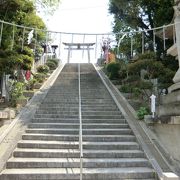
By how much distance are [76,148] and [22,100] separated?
167 inches

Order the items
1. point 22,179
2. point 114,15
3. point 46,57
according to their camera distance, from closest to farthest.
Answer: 1. point 22,179
2. point 114,15
3. point 46,57

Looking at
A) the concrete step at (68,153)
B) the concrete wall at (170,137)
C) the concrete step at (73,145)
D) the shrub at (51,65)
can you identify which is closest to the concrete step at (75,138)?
the concrete step at (73,145)

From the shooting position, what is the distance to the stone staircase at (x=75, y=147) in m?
7.58

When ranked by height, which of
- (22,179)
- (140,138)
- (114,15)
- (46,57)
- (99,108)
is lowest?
(22,179)

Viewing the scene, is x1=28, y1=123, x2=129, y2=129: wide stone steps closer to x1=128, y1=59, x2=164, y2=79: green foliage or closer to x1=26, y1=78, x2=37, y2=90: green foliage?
x1=128, y1=59, x2=164, y2=79: green foliage

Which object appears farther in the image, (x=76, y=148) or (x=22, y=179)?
(x=76, y=148)

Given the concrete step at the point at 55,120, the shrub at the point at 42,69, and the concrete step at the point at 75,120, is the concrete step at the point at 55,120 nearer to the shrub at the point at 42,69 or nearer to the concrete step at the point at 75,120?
the concrete step at the point at 75,120

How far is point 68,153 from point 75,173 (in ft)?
3.48

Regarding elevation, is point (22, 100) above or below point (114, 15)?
below

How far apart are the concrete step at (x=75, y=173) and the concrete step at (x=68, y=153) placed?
68 cm

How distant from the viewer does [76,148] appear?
891 centimetres

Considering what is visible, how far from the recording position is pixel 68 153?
848 cm

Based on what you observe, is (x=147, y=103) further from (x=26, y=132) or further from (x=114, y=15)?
(x=114, y=15)

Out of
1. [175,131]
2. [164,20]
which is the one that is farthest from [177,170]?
[164,20]
